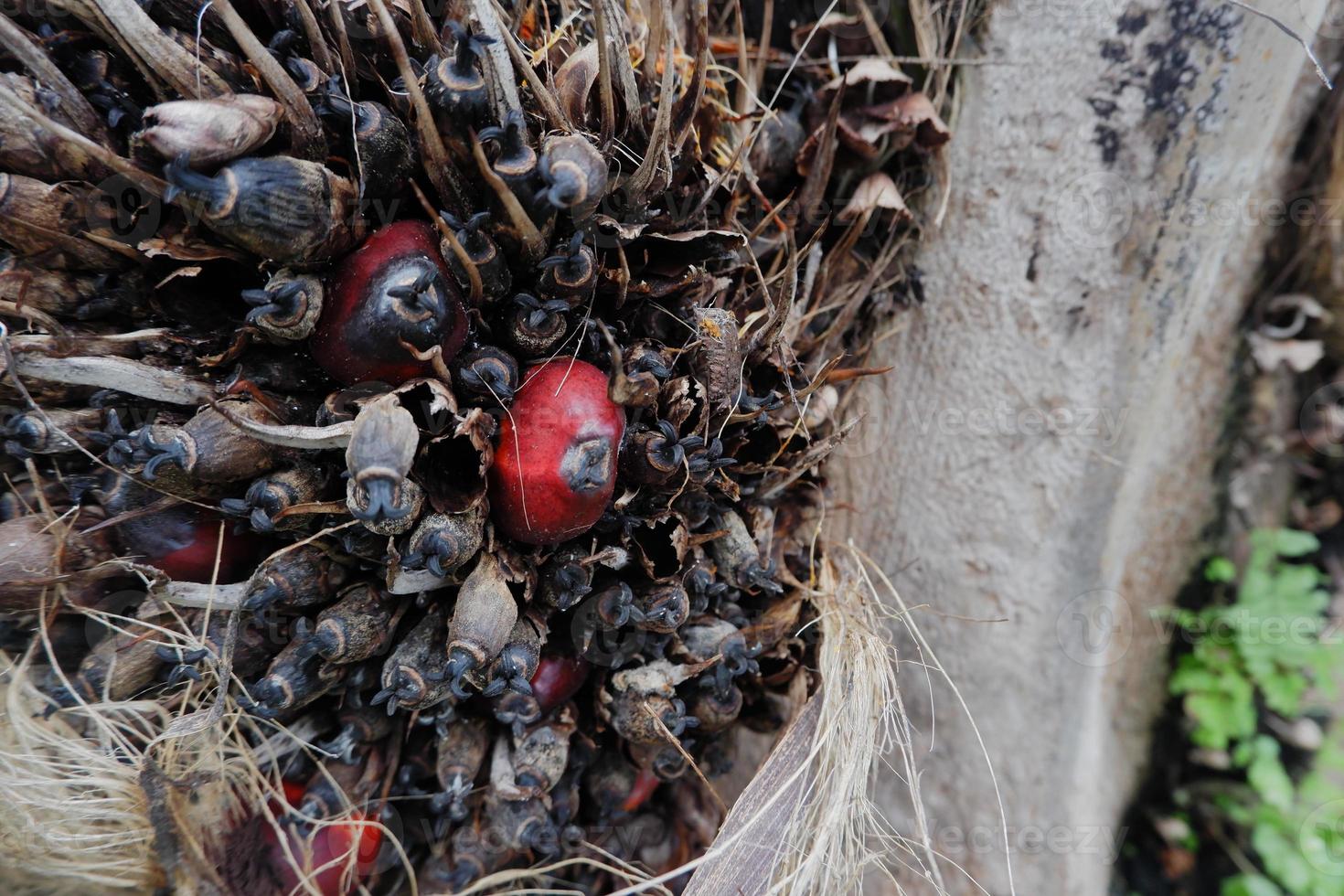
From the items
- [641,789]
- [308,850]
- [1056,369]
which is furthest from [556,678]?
[1056,369]

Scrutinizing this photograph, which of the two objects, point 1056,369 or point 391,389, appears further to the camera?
point 1056,369

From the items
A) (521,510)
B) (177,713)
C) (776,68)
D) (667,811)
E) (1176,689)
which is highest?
(776,68)

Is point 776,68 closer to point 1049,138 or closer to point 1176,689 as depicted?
point 1049,138

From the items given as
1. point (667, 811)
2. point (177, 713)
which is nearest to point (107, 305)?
point (177, 713)

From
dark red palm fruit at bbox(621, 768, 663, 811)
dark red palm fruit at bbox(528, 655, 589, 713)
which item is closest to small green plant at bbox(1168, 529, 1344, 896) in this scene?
dark red palm fruit at bbox(621, 768, 663, 811)

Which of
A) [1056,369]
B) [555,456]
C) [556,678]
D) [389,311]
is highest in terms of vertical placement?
[389,311]

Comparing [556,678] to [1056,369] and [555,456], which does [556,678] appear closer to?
[555,456]

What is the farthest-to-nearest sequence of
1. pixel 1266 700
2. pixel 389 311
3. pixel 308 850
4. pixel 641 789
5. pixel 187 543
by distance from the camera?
pixel 1266 700 < pixel 641 789 < pixel 308 850 < pixel 187 543 < pixel 389 311
